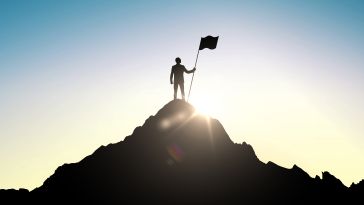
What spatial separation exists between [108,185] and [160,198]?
153 inches

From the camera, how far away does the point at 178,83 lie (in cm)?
2728

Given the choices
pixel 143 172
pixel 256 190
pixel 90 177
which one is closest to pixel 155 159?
pixel 143 172

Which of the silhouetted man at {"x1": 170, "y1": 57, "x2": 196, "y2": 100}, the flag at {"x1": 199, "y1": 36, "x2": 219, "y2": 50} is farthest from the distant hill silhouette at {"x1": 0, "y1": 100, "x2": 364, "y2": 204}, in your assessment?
the flag at {"x1": 199, "y1": 36, "x2": 219, "y2": 50}

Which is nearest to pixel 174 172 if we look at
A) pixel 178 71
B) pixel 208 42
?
pixel 178 71

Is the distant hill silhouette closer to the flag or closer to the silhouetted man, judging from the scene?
the silhouetted man

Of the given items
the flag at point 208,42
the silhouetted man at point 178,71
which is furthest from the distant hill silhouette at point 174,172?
the flag at point 208,42

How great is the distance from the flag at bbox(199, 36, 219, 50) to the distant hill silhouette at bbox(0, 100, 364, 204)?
4.52m

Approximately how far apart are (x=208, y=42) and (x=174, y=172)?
32.0 ft

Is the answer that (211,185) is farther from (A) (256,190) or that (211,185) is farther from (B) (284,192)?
(B) (284,192)

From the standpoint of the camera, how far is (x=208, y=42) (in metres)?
27.0

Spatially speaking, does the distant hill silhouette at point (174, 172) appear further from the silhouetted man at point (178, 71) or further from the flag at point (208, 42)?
the flag at point (208, 42)

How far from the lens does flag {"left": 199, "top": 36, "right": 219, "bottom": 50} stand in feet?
88.2

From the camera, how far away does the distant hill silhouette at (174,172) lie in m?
24.5

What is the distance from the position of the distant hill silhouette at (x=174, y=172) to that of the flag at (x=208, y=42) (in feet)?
14.8
